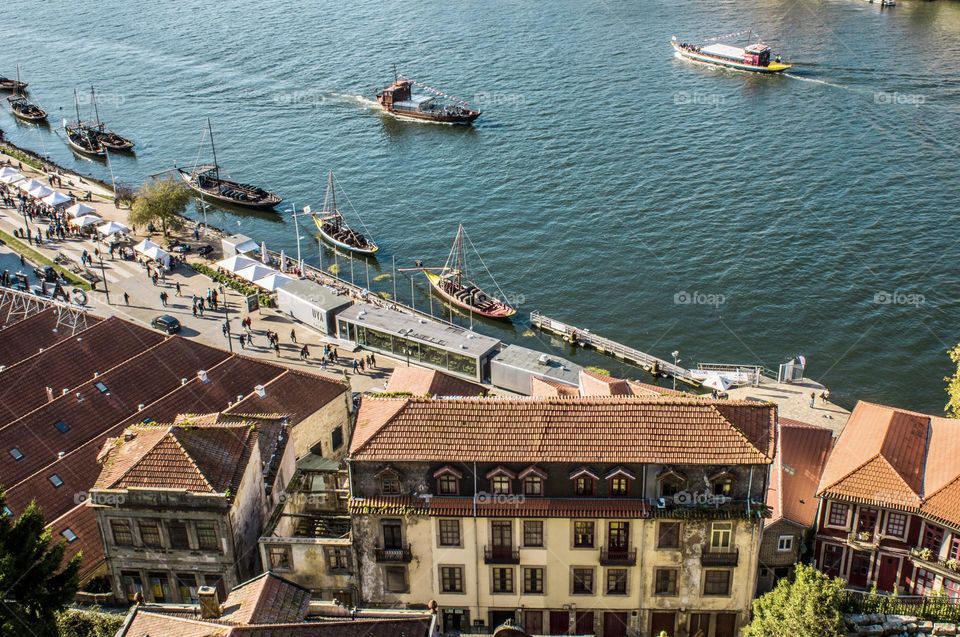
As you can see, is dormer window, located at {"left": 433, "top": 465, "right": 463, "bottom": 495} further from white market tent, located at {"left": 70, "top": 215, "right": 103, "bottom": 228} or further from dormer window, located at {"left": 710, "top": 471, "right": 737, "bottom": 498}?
white market tent, located at {"left": 70, "top": 215, "right": 103, "bottom": 228}

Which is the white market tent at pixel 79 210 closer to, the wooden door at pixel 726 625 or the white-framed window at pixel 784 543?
the white-framed window at pixel 784 543

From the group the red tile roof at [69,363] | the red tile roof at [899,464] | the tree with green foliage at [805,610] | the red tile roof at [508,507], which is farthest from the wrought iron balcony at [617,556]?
the red tile roof at [69,363]

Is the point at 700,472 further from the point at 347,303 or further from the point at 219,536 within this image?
the point at 347,303

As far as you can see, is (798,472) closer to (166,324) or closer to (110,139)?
(166,324)

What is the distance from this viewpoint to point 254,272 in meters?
110

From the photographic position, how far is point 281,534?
58688 mm

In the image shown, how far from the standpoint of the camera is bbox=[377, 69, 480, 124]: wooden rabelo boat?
170 metres

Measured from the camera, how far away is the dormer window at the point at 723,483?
2078 inches

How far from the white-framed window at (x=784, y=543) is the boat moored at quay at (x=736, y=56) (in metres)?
141

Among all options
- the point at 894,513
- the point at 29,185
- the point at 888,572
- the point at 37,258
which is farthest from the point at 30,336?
the point at 888,572

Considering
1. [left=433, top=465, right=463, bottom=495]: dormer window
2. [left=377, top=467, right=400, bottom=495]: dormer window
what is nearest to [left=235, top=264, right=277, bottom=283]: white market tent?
[left=377, top=467, right=400, bottom=495]: dormer window

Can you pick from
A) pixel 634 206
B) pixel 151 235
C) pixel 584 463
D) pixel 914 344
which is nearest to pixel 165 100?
pixel 151 235

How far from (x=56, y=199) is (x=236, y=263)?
1433 inches

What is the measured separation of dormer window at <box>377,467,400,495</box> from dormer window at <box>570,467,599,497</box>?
10.0 m
